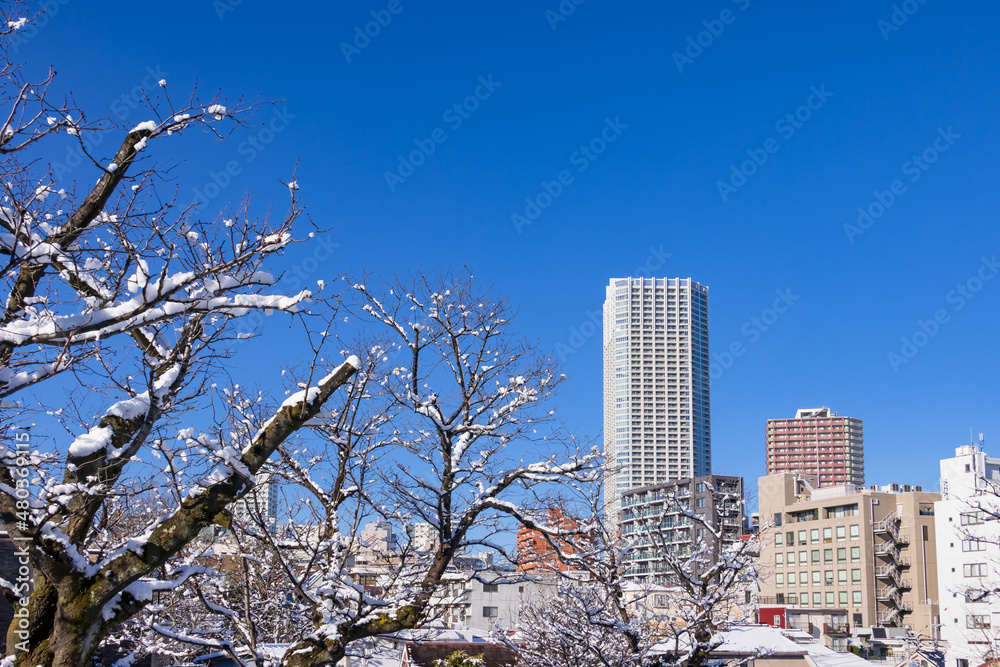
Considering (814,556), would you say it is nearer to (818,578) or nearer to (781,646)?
(818,578)

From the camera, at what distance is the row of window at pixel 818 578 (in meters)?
65.6

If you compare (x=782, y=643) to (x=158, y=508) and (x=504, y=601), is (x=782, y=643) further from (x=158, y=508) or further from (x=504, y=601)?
(x=504, y=601)

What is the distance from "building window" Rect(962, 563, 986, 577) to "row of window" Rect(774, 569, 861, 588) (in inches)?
478

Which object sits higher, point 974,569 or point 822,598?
point 974,569

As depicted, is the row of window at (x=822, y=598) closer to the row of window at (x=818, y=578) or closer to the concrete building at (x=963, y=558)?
the row of window at (x=818, y=578)

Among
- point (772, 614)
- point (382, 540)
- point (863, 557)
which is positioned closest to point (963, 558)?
point (863, 557)

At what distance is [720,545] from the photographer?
549 inches

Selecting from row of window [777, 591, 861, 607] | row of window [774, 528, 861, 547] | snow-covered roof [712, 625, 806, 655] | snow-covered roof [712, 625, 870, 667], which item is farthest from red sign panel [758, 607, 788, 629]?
snow-covered roof [712, 625, 806, 655]

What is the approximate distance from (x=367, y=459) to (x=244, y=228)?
4080mm

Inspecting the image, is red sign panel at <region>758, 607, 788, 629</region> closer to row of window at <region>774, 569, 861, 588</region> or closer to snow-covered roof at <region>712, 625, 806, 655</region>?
row of window at <region>774, 569, 861, 588</region>

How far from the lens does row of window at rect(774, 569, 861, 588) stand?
65588 millimetres

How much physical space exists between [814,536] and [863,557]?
561 centimetres

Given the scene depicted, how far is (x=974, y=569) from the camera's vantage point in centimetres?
5281

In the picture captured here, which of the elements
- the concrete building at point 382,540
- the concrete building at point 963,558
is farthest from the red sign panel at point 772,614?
the concrete building at point 382,540
